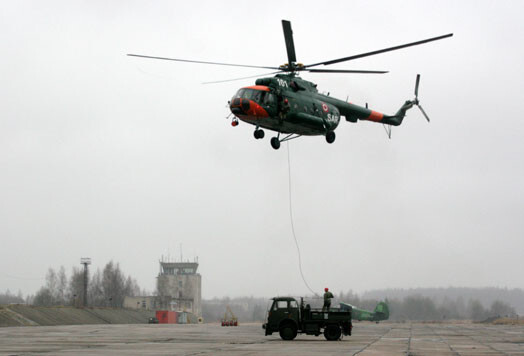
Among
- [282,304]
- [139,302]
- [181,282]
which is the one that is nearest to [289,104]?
[282,304]

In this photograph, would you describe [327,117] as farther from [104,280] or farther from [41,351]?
[104,280]

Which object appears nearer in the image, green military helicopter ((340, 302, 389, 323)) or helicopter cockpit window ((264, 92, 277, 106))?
helicopter cockpit window ((264, 92, 277, 106))

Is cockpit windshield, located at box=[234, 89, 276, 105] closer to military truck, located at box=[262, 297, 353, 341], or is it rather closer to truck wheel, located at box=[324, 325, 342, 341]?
military truck, located at box=[262, 297, 353, 341]

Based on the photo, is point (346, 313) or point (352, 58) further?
point (352, 58)

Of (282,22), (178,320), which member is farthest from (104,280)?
(282,22)

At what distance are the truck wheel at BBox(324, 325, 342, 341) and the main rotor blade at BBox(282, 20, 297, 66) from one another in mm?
16908

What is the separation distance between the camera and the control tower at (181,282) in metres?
174

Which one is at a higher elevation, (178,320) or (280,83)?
(280,83)

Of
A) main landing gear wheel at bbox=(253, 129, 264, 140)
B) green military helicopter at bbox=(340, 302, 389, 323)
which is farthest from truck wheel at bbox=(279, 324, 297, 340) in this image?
green military helicopter at bbox=(340, 302, 389, 323)

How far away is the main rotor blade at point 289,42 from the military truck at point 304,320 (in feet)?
50.9

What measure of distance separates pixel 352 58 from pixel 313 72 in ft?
Result: 16.7

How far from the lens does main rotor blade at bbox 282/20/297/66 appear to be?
1401 inches

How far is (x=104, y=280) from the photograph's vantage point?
548 feet

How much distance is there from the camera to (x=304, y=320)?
2986cm
